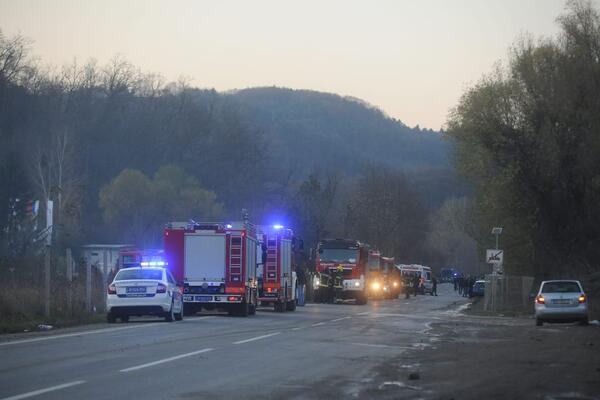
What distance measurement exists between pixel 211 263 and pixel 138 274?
6208 mm

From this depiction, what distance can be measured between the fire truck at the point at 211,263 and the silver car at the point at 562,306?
32.9ft

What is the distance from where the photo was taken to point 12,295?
29203 millimetres

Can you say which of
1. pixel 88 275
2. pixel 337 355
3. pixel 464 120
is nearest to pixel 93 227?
pixel 464 120

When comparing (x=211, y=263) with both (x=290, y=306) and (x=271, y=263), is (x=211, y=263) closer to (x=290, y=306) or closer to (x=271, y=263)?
(x=271, y=263)

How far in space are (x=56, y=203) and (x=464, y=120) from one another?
36.6 metres

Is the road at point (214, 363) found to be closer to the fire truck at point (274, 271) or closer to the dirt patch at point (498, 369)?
the dirt patch at point (498, 369)

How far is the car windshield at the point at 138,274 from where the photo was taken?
31469 millimetres

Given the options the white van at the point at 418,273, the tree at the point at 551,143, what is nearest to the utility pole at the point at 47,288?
the tree at the point at 551,143

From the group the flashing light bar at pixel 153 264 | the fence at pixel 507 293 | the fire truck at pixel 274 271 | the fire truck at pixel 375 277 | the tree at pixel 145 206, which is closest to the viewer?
the flashing light bar at pixel 153 264

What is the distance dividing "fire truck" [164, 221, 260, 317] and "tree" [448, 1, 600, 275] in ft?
65.0

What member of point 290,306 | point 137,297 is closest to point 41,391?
point 137,297

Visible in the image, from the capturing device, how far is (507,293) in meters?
58.4

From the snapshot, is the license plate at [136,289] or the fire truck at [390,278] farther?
the fire truck at [390,278]

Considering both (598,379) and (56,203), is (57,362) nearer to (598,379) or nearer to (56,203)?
(598,379)
